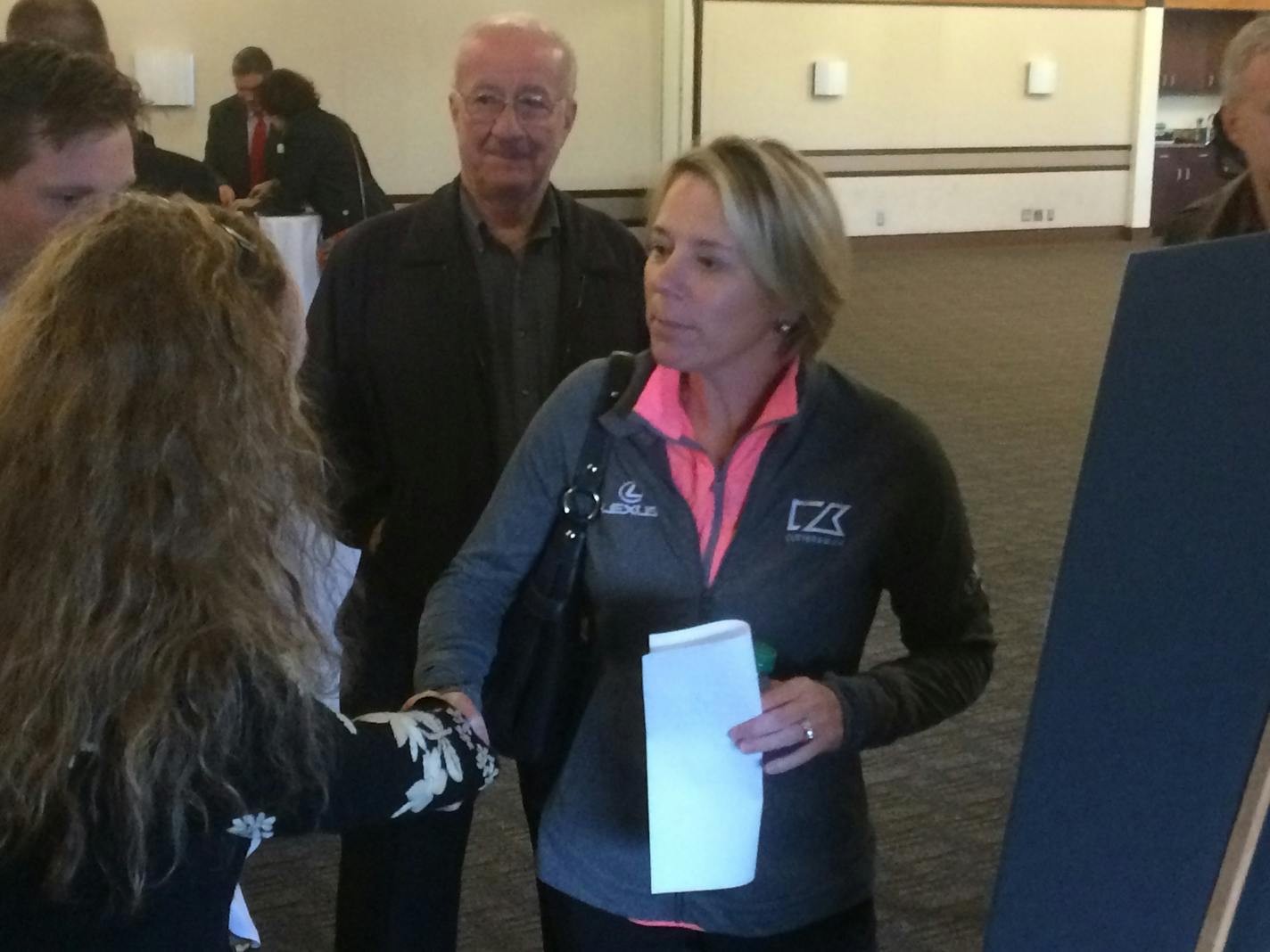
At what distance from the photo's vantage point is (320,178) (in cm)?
656

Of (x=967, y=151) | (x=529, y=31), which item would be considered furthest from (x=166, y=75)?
(x=529, y=31)

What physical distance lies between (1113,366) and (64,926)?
929 millimetres

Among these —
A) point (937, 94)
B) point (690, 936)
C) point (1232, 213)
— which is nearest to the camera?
point (690, 936)

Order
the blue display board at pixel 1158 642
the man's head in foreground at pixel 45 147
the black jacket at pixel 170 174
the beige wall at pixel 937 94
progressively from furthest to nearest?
the beige wall at pixel 937 94 < the black jacket at pixel 170 174 < the man's head in foreground at pixel 45 147 < the blue display board at pixel 1158 642

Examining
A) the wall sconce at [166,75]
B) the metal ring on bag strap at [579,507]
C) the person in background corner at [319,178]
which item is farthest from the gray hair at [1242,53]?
the wall sconce at [166,75]

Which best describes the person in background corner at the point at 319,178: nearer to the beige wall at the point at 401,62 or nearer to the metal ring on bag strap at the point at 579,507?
the beige wall at the point at 401,62

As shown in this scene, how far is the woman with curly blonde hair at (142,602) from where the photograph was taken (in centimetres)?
115

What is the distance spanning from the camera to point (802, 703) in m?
1.46

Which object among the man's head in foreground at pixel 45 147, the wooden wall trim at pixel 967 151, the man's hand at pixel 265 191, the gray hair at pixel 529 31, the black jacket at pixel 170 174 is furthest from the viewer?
the wooden wall trim at pixel 967 151

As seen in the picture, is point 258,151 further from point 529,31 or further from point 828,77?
point 828,77

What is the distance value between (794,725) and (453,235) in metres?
1.17

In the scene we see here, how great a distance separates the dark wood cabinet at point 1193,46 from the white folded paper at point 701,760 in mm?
13700

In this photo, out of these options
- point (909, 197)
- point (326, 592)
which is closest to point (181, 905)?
Answer: point (326, 592)

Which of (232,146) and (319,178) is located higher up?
(232,146)
